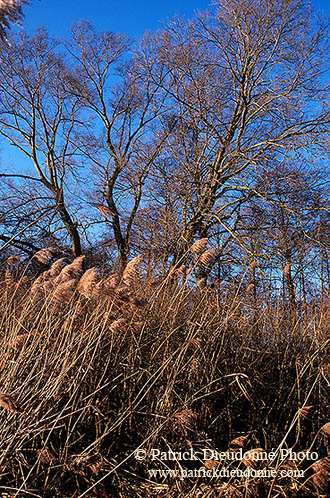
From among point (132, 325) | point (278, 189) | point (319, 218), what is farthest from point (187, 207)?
point (132, 325)

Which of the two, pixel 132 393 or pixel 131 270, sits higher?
pixel 131 270

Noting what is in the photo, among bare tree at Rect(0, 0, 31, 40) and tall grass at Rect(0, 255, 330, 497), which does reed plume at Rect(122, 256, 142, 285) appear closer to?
tall grass at Rect(0, 255, 330, 497)

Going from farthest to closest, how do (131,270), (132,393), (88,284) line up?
(132,393) → (131,270) → (88,284)

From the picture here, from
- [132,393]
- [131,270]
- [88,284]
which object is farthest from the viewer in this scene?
[132,393]

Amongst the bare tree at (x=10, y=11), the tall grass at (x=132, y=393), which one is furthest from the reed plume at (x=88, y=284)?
→ the bare tree at (x=10, y=11)

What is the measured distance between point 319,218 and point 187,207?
3.52 m

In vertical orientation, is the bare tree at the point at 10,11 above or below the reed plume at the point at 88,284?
above

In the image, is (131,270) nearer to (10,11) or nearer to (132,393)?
(132,393)

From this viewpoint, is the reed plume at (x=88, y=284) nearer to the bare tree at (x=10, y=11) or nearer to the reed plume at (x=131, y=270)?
the reed plume at (x=131, y=270)

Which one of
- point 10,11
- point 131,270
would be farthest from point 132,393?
point 10,11

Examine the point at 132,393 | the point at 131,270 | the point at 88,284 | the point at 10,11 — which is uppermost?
the point at 10,11

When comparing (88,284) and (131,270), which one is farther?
(131,270)

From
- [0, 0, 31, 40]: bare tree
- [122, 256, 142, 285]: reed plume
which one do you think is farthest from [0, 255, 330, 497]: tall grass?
[0, 0, 31, 40]: bare tree

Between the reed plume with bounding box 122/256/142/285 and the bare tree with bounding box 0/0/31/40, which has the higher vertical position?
the bare tree with bounding box 0/0/31/40
